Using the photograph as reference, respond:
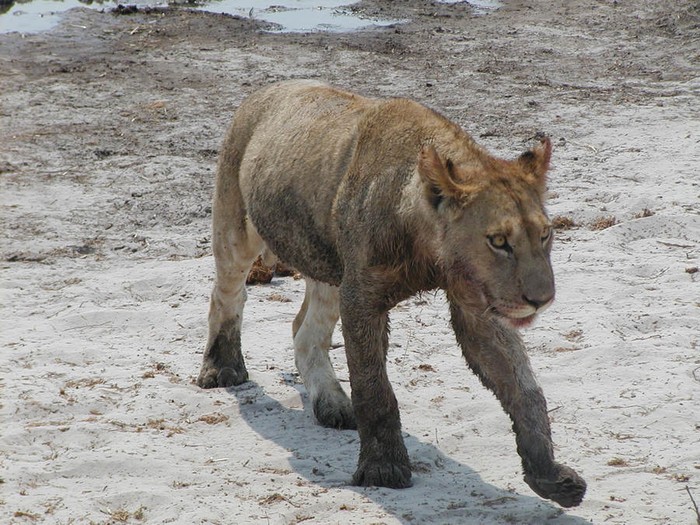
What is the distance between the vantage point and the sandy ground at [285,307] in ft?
19.3

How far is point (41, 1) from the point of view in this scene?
19.7 m

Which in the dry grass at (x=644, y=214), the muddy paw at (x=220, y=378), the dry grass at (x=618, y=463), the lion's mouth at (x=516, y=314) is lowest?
the muddy paw at (x=220, y=378)

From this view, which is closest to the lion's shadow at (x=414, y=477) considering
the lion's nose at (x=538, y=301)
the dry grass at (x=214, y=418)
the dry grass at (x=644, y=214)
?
the dry grass at (x=214, y=418)

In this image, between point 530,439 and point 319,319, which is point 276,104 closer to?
point 319,319

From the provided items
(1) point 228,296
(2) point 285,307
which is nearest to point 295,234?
(1) point 228,296

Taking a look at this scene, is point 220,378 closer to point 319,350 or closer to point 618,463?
point 319,350

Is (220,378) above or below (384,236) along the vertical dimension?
below

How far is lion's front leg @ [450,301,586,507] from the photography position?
17.7ft

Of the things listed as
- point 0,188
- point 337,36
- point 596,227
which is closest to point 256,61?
point 337,36

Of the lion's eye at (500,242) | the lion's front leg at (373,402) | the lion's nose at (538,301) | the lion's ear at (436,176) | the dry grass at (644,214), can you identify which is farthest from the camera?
the dry grass at (644,214)

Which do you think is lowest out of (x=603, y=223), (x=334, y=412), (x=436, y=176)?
(x=334, y=412)

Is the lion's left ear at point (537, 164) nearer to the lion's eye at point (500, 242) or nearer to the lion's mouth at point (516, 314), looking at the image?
the lion's eye at point (500, 242)

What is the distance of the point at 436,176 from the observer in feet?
17.1

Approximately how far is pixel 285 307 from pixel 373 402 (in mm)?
2985
